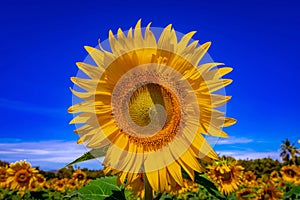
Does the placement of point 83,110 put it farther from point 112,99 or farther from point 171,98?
point 171,98

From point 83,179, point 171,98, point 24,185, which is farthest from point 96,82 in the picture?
point 83,179

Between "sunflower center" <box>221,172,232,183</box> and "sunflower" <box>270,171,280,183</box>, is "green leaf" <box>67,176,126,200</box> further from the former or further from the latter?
"sunflower" <box>270,171,280,183</box>

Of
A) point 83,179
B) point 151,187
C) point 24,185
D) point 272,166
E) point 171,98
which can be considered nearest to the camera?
point 151,187

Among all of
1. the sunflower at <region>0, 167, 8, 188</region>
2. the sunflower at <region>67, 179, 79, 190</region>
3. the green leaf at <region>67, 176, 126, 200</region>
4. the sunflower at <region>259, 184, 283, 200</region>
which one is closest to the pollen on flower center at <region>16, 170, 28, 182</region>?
the sunflower at <region>0, 167, 8, 188</region>

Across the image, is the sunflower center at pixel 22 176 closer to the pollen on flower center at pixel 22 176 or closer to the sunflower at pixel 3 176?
the pollen on flower center at pixel 22 176

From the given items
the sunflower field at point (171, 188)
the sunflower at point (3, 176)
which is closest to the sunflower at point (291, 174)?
the sunflower field at point (171, 188)
